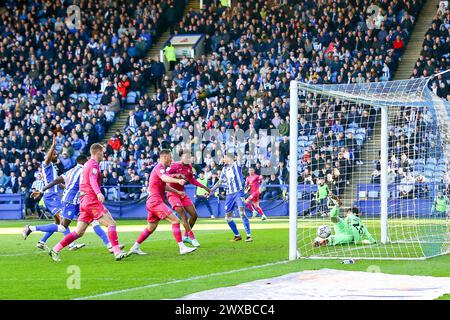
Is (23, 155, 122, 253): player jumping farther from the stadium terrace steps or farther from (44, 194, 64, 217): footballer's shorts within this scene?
the stadium terrace steps

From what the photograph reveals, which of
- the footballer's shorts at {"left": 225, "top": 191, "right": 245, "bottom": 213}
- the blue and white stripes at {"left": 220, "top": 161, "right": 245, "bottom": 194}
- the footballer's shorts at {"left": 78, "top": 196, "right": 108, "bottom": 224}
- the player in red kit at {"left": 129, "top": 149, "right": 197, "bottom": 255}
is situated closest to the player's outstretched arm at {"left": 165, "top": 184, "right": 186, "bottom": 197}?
the player in red kit at {"left": 129, "top": 149, "right": 197, "bottom": 255}

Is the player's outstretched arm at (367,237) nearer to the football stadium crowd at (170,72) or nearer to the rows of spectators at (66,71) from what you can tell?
the football stadium crowd at (170,72)

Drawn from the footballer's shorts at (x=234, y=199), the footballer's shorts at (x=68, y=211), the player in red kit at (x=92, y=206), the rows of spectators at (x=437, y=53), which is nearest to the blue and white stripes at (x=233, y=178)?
the footballer's shorts at (x=234, y=199)

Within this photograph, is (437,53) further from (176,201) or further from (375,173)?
(176,201)

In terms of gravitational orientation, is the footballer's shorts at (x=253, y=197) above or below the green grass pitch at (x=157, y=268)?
below

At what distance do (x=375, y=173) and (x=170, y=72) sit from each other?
18.7 meters

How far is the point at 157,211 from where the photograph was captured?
1722 centimetres

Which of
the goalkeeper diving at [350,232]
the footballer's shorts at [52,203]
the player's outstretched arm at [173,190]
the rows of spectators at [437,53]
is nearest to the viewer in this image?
the player's outstretched arm at [173,190]

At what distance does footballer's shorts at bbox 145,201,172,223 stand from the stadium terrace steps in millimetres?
21208

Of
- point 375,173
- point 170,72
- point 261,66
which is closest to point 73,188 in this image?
point 375,173

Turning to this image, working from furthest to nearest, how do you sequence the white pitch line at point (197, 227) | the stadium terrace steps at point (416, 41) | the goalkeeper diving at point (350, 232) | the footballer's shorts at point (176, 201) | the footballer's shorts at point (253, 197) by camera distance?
the stadium terrace steps at point (416, 41), the footballer's shorts at point (253, 197), the white pitch line at point (197, 227), the goalkeeper diving at point (350, 232), the footballer's shorts at point (176, 201)

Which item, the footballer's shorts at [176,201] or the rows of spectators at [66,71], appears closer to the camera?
the footballer's shorts at [176,201]

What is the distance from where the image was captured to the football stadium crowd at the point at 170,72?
35062 mm

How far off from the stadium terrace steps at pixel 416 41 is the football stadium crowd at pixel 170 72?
3.08 feet
